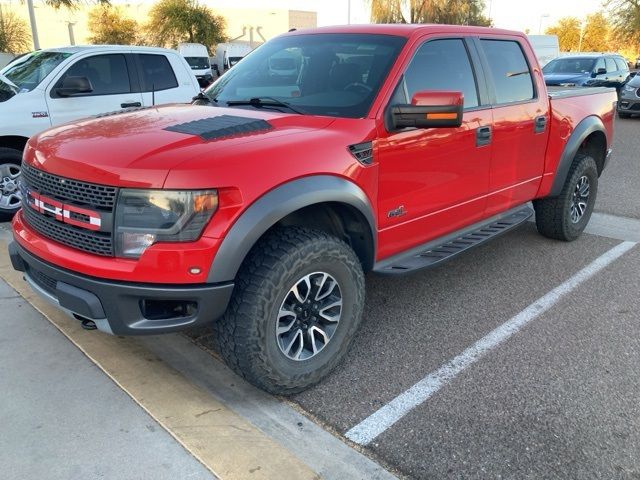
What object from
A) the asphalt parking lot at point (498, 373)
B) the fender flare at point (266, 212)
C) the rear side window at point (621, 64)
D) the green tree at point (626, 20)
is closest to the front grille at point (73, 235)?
the fender flare at point (266, 212)

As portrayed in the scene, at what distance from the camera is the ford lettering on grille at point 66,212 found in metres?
2.51

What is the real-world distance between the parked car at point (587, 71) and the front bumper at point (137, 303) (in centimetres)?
1558

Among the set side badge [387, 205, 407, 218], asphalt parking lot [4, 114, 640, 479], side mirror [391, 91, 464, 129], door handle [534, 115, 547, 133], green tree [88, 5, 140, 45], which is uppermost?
green tree [88, 5, 140, 45]

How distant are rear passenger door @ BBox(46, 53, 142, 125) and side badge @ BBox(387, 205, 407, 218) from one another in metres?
3.86

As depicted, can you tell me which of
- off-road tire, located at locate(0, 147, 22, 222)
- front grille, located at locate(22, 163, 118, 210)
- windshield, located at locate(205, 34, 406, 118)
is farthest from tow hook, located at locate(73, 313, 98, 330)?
off-road tire, located at locate(0, 147, 22, 222)

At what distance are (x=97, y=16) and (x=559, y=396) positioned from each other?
48.2 meters

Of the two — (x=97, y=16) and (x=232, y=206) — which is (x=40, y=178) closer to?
(x=232, y=206)

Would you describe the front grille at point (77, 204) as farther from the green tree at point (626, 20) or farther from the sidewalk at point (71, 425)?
the green tree at point (626, 20)

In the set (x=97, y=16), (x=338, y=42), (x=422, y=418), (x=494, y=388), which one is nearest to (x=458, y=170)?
(x=338, y=42)

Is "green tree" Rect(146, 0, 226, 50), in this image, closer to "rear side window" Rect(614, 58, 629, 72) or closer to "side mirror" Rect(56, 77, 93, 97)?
"rear side window" Rect(614, 58, 629, 72)

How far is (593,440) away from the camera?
2.62 metres

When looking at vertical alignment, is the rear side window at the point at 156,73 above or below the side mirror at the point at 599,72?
above

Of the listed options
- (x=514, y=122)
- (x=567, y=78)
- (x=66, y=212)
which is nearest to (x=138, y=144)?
(x=66, y=212)

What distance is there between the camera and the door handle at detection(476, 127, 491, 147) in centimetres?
382
